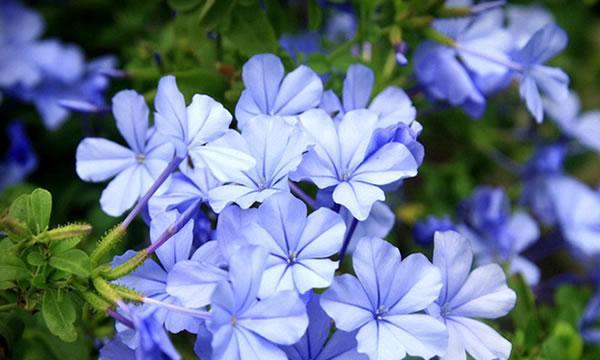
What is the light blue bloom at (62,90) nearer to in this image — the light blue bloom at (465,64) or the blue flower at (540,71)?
the light blue bloom at (465,64)

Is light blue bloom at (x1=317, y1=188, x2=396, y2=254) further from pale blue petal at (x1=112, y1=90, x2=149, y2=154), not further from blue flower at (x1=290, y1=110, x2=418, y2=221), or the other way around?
pale blue petal at (x1=112, y1=90, x2=149, y2=154)

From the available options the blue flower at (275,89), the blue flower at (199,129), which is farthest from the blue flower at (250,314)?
the blue flower at (275,89)

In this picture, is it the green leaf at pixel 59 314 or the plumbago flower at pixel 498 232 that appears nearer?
the green leaf at pixel 59 314

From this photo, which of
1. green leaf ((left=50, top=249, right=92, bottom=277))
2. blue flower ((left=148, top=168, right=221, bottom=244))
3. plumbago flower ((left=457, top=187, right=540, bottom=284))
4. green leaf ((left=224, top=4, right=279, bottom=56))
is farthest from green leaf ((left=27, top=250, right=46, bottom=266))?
plumbago flower ((left=457, top=187, right=540, bottom=284))

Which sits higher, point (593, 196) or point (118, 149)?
point (118, 149)

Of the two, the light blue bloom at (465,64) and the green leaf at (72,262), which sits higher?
the green leaf at (72,262)

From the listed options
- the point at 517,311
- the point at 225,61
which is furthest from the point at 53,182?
the point at 517,311

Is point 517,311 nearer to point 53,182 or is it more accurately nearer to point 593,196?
point 593,196
